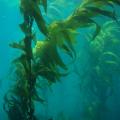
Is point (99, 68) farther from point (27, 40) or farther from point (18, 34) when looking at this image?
point (18, 34)

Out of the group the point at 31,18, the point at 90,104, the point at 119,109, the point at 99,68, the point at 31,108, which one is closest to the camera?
the point at 31,18

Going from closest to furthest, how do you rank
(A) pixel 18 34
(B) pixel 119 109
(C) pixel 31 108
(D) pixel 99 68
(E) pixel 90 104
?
(C) pixel 31 108 < (D) pixel 99 68 < (E) pixel 90 104 < (B) pixel 119 109 < (A) pixel 18 34

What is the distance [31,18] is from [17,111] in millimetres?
1291

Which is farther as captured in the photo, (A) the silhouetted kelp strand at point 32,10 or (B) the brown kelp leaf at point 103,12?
(B) the brown kelp leaf at point 103,12

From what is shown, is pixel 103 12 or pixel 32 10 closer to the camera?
pixel 32 10

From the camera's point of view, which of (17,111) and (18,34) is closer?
(17,111)

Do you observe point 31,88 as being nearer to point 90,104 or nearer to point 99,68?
point 99,68

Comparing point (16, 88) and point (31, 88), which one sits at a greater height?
point (16, 88)

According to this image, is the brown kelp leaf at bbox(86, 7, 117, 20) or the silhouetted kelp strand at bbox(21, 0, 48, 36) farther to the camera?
the brown kelp leaf at bbox(86, 7, 117, 20)

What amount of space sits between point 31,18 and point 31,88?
0.80m

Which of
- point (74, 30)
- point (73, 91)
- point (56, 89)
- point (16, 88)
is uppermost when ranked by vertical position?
point (73, 91)

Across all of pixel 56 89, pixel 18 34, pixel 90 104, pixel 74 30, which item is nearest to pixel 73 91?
pixel 56 89

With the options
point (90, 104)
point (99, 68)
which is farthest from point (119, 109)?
point (99, 68)

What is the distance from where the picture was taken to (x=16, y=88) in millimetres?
4059
